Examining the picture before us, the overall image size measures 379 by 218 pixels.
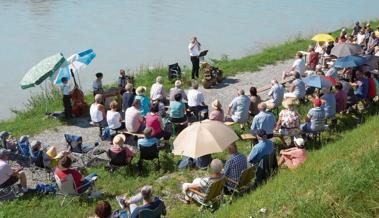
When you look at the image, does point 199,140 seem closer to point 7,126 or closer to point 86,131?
point 86,131

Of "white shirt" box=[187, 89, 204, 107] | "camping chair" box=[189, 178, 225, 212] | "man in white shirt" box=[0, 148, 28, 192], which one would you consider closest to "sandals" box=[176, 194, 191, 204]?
"camping chair" box=[189, 178, 225, 212]

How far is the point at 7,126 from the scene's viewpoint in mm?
14320

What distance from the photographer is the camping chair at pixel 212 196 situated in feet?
25.2

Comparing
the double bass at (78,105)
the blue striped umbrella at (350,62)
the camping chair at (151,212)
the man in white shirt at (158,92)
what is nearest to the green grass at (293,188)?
the camping chair at (151,212)

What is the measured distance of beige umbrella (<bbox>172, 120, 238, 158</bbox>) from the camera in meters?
8.62

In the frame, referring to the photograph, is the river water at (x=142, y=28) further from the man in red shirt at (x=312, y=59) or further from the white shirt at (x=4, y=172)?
the white shirt at (x=4, y=172)

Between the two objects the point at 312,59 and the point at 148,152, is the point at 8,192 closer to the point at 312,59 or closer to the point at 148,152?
the point at 148,152

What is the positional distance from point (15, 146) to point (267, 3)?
34.6 m

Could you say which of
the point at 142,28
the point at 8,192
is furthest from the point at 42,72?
the point at 142,28

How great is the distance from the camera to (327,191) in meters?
5.55

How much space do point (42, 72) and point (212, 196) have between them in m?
7.25

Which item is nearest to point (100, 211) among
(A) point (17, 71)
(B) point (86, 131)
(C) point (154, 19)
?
(B) point (86, 131)

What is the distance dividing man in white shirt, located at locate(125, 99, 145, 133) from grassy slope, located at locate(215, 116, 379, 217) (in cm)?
424

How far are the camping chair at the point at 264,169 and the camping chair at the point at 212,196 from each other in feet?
2.34
